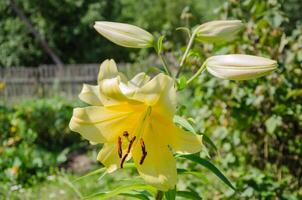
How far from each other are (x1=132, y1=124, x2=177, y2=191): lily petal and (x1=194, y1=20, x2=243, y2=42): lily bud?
346 mm

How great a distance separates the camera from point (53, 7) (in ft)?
56.3

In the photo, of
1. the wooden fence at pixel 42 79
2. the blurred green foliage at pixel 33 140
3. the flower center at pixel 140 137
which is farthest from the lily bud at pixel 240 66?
the wooden fence at pixel 42 79

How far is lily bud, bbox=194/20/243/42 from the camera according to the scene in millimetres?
1412

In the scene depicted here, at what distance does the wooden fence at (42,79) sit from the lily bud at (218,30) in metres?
10.6

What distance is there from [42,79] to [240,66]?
12.2m

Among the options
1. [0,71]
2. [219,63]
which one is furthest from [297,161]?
[0,71]

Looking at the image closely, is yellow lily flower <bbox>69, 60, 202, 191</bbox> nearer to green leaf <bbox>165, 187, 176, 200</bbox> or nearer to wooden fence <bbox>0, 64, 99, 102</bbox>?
green leaf <bbox>165, 187, 176, 200</bbox>

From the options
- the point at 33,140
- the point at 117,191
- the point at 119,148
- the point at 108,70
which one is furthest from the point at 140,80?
the point at 33,140

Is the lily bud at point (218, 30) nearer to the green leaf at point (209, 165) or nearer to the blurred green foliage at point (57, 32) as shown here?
the green leaf at point (209, 165)

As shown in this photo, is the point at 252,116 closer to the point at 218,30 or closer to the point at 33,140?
the point at 218,30

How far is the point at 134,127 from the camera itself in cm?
127

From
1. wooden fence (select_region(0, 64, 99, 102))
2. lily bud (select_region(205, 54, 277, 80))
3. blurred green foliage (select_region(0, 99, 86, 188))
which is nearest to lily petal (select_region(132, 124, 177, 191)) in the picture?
lily bud (select_region(205, 54, 277, 80))

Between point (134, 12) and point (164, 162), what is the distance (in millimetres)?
26487

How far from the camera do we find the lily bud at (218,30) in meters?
1.41
